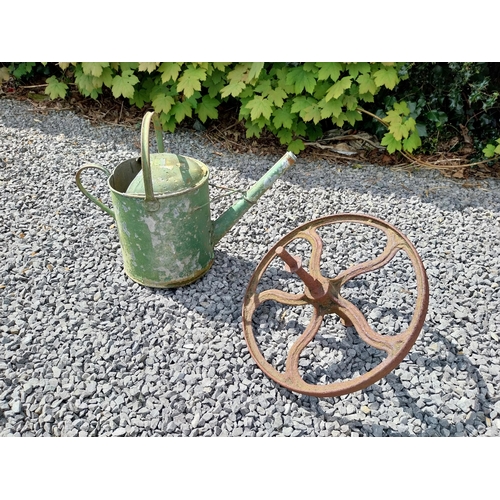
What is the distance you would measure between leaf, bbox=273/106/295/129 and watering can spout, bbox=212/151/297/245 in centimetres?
148

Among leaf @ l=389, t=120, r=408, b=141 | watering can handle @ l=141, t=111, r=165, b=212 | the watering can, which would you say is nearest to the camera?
watering can handle @ l=141, t=111, r=165, b=212

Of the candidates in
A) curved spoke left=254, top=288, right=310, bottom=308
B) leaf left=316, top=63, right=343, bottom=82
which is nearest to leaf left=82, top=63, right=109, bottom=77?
leaf left=316, top=63, right=343, bottom=82

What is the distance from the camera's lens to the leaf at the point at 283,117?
3.72 m

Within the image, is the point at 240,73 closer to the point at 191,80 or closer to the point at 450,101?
the point at 191,80

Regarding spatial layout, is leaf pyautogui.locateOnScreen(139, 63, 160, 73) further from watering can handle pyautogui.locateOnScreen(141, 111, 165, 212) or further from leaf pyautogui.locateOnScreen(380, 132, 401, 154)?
leaf pyautogui.locateOnScreen(380, 132, 401, 154)

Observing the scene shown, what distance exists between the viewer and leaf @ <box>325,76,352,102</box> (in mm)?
3482

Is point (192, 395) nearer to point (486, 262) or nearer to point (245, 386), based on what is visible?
point (245, 386)

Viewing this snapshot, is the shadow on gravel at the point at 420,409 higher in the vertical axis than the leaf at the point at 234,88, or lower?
lower

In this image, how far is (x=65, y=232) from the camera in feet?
9.68

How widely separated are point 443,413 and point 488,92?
2.92 meters

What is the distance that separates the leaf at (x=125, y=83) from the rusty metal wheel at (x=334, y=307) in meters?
2.44

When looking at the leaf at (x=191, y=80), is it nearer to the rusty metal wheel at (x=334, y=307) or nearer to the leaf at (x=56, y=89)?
the leaf at (x=56, y=89)

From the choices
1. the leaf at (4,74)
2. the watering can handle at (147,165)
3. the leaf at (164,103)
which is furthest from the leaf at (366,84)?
the leaf at (4,74)

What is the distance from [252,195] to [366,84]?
1.72 meters
